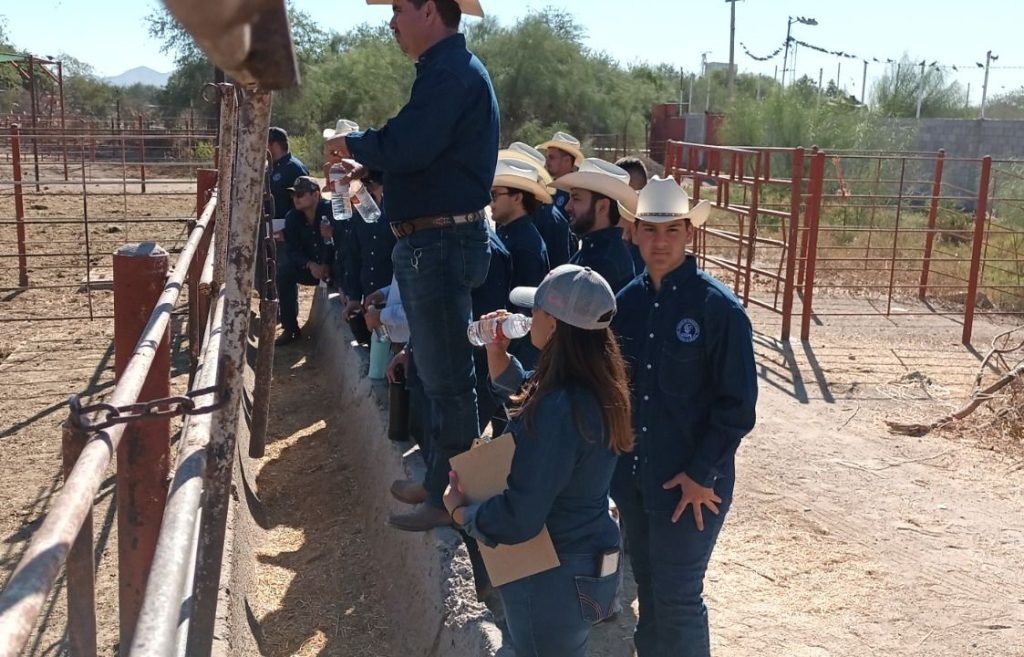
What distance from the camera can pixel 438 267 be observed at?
3.79 metres

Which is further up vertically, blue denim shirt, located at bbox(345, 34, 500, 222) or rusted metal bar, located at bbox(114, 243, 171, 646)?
blue denim shirt, located at bbox(345, 34, 500, 222)

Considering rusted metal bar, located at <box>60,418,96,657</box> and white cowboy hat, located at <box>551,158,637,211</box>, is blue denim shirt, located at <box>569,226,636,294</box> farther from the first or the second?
rusted metal bar, located at <box>60,418,96,657</box>

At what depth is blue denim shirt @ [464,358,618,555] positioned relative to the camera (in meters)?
2.71

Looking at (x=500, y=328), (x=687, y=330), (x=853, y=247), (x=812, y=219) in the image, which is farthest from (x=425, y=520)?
(x=853, y=247)

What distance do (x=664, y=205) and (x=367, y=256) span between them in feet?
11.8

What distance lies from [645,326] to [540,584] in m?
1.07

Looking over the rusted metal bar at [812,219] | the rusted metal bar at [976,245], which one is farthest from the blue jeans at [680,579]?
the rusted metal bar at [976,245]

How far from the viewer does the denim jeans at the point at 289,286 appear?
963 centimetres

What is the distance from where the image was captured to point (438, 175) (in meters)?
3.73

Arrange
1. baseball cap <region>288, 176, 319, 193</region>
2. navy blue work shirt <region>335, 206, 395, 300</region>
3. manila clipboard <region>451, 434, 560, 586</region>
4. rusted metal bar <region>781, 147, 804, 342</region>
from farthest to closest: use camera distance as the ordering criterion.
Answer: rusted metal bar <region>781, 147, 804, 342</region> → baseball cap <region>288, 176, 319, 193</region> → navy blue work shirt <region>335, 206, 395, 300</region> → manila clipboard <region>451, 434, 560, 586</region>

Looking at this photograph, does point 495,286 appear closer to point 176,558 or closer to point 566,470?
point 566,470

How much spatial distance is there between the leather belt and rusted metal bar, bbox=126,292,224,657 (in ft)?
4.38

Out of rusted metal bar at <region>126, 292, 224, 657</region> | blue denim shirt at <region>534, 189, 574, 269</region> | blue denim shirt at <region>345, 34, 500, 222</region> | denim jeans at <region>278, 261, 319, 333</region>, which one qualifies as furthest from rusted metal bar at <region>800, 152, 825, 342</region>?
rusted metal bar at <region>126, 292, 224, 657</region>

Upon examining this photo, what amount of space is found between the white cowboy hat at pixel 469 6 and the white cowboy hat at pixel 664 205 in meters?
1.01
